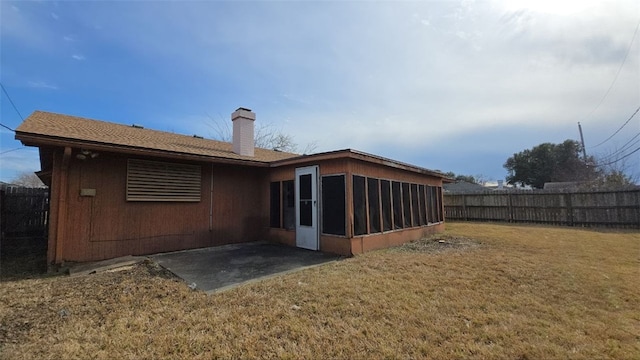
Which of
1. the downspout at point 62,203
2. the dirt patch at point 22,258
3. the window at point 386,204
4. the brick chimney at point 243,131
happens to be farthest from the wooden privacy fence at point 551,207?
the dirt patch at point 22,258

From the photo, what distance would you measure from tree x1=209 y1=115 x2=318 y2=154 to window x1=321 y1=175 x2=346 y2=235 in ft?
49.0

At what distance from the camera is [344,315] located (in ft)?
10.7

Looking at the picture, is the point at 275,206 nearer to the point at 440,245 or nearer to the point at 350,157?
the point at 350,157

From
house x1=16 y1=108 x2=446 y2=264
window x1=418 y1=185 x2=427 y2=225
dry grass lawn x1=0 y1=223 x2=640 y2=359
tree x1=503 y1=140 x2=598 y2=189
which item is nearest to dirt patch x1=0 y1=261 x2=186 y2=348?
dry grass lawn x1=0 y1=223 x2=640 y2=359

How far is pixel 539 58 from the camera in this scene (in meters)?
8.90

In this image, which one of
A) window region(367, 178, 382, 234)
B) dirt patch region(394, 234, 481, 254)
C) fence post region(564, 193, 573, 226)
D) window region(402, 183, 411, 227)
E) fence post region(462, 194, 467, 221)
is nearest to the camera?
window region(367, 178, 382, 234)

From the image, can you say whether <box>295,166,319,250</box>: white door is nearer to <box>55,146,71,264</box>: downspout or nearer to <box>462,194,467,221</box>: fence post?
<box>55,146,71,264</box>: downspout

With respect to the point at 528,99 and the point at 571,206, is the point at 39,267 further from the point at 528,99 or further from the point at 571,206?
the point at 571,206

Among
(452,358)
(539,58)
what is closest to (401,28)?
(539,58)

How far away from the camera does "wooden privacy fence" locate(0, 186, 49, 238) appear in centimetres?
866

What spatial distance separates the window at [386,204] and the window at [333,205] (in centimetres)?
150

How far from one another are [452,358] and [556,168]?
33.0m

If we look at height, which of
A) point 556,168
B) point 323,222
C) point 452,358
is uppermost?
point 556,168

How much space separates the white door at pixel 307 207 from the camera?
7.13 meters
